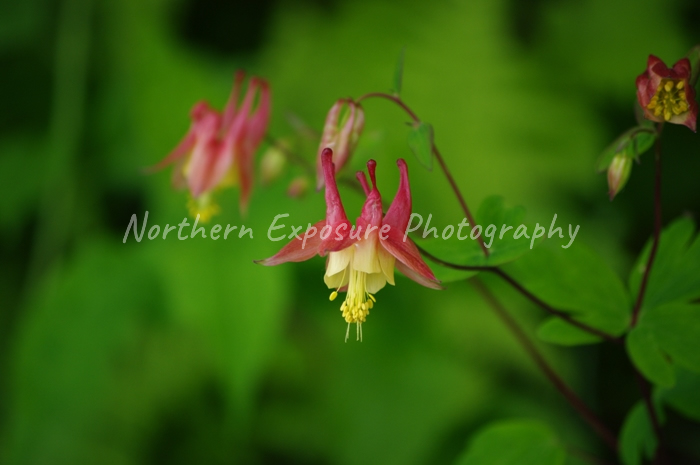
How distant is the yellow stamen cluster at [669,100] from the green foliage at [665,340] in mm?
212

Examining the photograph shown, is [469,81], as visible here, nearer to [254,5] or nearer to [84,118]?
[254,5]

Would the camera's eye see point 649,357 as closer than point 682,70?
No

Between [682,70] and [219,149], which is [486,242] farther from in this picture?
[219,149]

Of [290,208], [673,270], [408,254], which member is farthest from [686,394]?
[290,208]

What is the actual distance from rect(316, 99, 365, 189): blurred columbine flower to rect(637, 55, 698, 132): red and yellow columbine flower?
309mm

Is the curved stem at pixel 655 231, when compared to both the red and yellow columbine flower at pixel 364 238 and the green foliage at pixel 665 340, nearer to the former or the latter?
the green foliage at pixel 665 340

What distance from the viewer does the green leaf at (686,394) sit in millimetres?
775

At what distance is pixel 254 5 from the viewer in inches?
67.6

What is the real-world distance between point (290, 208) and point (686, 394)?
0.87 m

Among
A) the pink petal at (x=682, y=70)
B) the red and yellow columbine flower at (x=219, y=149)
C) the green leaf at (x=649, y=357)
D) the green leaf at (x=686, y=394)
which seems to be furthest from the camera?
the red and yellow columbine flower at (x=219, y=149)

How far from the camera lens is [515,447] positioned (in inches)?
32.2

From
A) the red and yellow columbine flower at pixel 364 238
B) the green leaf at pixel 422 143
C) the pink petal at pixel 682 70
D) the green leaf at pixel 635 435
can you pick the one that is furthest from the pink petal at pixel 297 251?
the green leaf at pixel 635 435

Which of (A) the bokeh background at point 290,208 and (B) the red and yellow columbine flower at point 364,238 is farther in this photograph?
(A) the bokeh background at point 290,208

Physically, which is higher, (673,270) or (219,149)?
(219,149)
